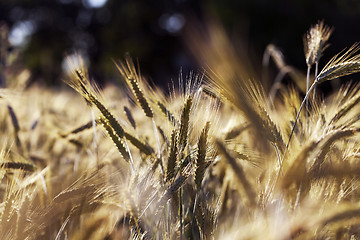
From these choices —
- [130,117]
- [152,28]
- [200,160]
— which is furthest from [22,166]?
[152,28]

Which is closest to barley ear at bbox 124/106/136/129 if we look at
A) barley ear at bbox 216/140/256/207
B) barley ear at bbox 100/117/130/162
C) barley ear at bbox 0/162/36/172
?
barley ear at bbox 100/117/130/162

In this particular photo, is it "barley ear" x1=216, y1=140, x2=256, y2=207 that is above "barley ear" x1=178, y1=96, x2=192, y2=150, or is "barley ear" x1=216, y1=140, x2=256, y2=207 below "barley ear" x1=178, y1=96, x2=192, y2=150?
below

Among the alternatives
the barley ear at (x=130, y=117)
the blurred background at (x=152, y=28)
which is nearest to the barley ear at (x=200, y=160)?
the barley ear at (x=130, y=117)

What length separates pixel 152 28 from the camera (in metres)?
16.7

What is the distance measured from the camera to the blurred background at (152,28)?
1022 centimetres

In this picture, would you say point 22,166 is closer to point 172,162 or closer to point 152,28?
point 172,162

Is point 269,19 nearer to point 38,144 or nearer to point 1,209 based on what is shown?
point 38,144

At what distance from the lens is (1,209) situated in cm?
99

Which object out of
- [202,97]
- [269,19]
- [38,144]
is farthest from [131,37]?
[202,97]

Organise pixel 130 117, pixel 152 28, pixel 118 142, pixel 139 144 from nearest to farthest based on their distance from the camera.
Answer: pixel 118 142, pixel 139 144, pixel 130 117, pixel 152 28

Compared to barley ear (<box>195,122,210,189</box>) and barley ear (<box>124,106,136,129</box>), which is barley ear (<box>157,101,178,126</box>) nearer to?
barley ear (<box>124,106,136,129</box>)

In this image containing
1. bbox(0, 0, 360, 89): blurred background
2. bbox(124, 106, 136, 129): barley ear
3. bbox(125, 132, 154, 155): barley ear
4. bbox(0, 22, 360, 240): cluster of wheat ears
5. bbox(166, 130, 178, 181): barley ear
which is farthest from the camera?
bbox(0, 0, 360, 89): blurred background

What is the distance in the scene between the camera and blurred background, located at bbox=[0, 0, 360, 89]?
10219mm

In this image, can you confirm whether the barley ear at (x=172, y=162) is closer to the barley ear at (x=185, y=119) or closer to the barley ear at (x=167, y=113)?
the barley ear at (x=185, y=119)
